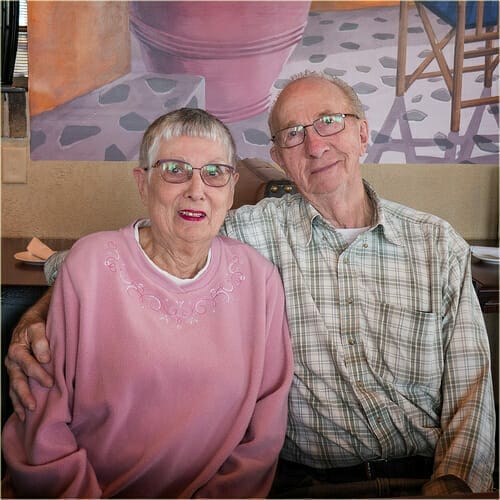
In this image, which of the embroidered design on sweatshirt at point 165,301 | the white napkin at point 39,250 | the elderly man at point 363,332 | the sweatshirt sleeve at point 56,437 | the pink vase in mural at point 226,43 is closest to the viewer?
the sweatshirt sleeve at point 56,437

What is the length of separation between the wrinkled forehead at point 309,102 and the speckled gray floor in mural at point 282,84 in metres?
1.24

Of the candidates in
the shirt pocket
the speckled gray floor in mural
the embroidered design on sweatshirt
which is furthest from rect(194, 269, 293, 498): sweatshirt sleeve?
the speckled gray floor in mural

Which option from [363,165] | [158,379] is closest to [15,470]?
[158,379]

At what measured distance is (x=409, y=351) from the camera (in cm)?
153

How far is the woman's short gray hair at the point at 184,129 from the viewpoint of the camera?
1.35 metres

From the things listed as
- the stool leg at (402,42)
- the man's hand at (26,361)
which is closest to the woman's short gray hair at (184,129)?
the man's hand at (26,361)

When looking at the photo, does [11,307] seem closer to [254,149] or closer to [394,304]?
[394,304]

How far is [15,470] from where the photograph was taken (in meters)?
1.23

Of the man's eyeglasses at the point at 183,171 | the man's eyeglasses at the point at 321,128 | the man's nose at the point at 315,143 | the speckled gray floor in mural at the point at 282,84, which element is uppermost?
the speckled gray floor in mural at the point at 282,84

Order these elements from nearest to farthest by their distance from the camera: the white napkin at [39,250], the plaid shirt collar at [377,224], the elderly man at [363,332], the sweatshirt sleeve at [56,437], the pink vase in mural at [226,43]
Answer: the sweatshirt sleeve at [56,437] → the elderly man at [363,332] → the plaid shirt collar at [377,224] → the white napkin at [39,250] → the pink vase in mural at [226,43]

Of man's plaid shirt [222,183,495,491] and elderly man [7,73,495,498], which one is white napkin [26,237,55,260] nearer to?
elderly man [7,73,495,498]

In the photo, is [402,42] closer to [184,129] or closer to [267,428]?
[184,129]

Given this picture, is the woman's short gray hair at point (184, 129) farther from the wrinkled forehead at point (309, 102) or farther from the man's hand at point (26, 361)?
the man's hand at point (26, 361)

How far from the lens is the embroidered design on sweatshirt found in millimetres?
1317
